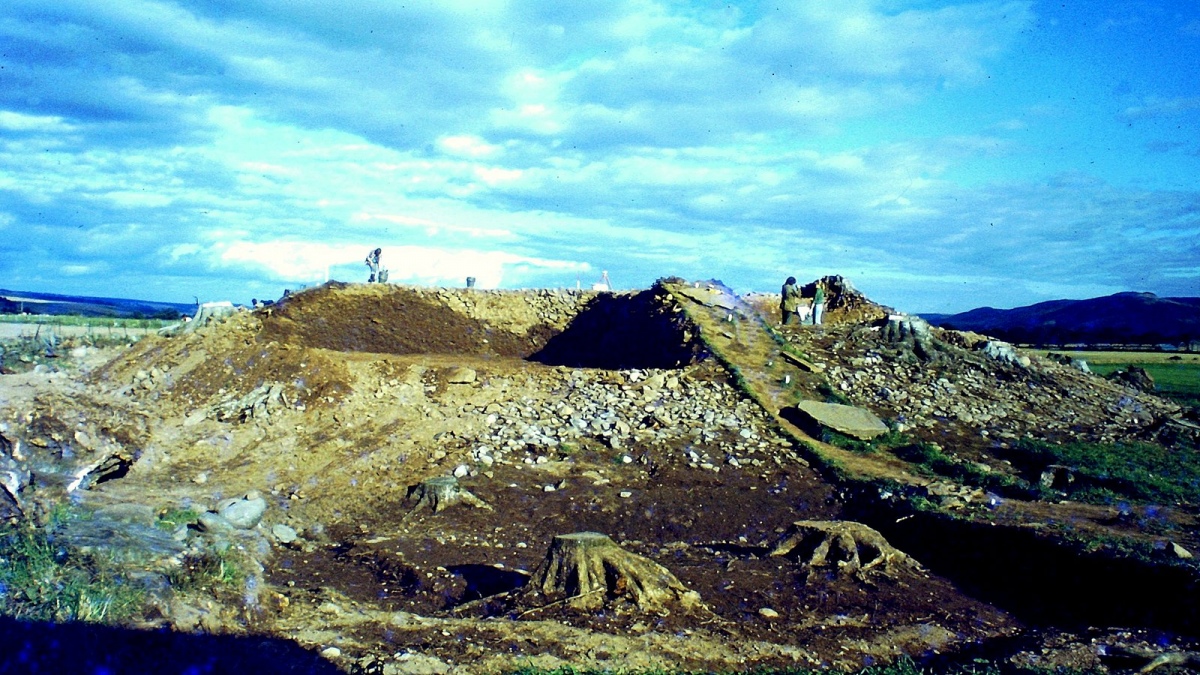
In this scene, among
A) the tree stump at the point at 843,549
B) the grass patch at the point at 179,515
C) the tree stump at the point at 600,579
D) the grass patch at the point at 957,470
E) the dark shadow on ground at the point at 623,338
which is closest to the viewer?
the tree stump at the point at 600,579

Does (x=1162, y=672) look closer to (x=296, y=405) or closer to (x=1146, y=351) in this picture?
(x=296, y=405)

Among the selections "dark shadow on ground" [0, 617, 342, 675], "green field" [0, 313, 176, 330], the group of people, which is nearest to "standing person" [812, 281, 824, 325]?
the group of people

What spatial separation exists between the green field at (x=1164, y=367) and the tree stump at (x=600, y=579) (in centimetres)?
1520

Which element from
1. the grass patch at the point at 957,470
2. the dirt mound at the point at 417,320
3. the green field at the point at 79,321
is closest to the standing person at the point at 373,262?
the dirt mound at the point at 417,320

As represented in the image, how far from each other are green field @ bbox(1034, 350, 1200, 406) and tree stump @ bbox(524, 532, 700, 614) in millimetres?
15196

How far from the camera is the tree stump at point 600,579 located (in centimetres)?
558

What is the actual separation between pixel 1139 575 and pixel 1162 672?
1.96 metres

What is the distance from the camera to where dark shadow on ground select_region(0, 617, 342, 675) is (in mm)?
3783

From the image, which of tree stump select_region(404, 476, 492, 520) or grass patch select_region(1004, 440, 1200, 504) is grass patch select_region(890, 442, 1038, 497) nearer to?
grass patch select_region(1004, 440, 1200, 504)

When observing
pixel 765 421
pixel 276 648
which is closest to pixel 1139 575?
pixel 765 421

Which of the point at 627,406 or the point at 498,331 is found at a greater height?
the point at 498,331

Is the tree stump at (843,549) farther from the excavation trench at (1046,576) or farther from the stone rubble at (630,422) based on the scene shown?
the stone rubble at (630,422)

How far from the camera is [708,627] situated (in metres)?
5.36

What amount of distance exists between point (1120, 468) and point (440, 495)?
8060 mm
